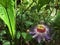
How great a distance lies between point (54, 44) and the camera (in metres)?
1.05

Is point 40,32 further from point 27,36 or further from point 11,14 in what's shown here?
point 11,14

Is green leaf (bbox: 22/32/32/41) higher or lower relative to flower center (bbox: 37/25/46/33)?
lower

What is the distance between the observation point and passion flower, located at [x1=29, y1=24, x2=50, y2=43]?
98cm

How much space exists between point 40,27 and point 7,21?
6.6 inches

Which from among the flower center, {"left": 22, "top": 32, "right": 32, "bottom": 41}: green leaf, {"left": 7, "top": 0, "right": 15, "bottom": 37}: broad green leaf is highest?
{"left": 7, "top": 0, "right": 15, "bottom": 37}: broad green leaf

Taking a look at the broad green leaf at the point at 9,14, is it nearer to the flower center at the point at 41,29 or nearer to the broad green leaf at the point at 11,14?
the broad green leaf at the point at 11,14

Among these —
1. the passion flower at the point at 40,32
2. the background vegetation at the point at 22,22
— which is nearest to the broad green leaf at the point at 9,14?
→ the background vegetation at the point at 22,22

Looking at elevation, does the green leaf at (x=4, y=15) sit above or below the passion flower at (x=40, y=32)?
above

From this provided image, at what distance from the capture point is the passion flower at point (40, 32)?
98 centimetres

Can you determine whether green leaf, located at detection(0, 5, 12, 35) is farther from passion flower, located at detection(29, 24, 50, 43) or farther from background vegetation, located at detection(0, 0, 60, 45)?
passion flower, located at detection(29, 24, 50, 43)

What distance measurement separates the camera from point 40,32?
100 centimetres

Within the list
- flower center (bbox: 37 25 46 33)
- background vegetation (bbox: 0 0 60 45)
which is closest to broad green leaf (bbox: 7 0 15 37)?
background vegetation (bbox: 0 0 60 45)

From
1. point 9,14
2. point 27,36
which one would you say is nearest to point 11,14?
point 9,14

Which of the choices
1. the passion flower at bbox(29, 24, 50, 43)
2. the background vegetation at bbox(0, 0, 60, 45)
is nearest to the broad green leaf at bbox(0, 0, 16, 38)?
the background vegetation at bbox(0, 0, 60, 45)
